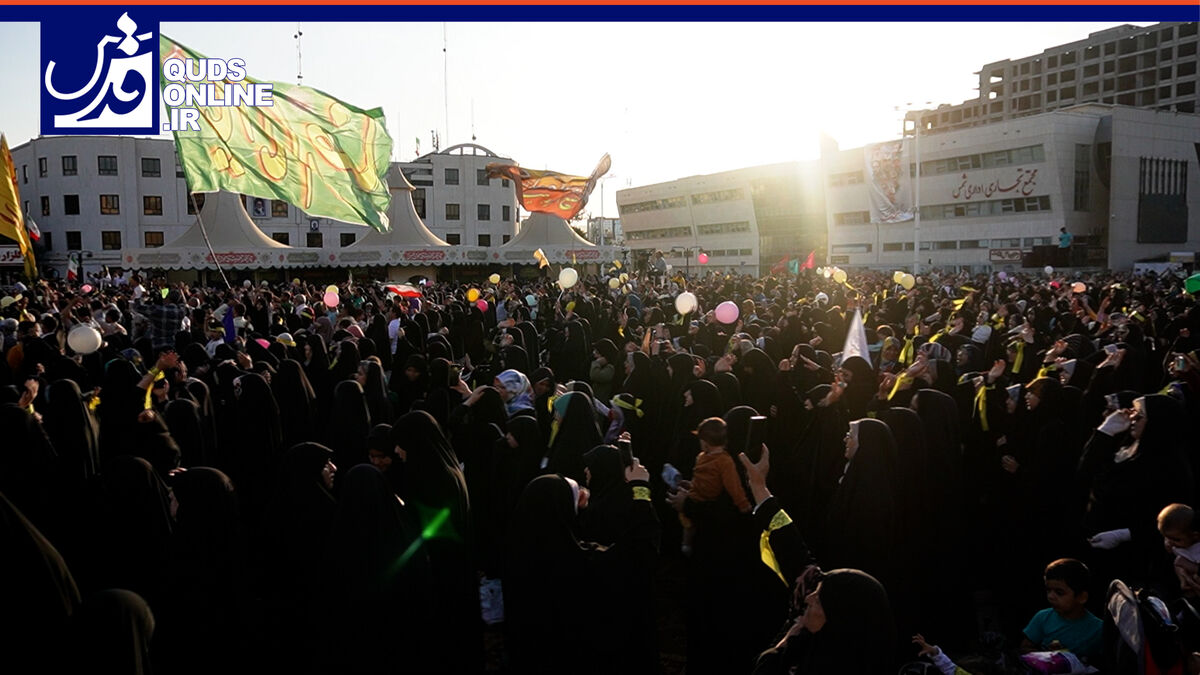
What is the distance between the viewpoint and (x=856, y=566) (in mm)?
3727

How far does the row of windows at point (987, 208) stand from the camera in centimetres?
4256

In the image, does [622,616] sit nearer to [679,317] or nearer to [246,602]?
[246,602]

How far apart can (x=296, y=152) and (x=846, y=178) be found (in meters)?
46.9

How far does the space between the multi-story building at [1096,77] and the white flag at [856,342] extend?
60.6m

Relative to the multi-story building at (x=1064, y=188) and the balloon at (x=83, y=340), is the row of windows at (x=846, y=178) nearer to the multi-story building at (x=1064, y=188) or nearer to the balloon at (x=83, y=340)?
the multi-story building at (x=1064, y=188)

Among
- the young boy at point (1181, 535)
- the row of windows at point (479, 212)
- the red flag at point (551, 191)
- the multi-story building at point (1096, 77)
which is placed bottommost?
the young boy at point (1181, 535)

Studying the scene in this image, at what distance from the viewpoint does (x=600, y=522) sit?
11.4 feet

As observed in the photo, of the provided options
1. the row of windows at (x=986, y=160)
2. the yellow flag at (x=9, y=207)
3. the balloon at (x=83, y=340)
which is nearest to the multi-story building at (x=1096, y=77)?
the row of windows at (x=986, y=160)

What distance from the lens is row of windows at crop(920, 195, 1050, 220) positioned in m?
42.6

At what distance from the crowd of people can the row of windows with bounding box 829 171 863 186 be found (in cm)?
4699

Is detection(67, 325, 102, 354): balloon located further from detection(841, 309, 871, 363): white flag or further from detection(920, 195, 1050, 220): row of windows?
detection(920, 195, 1050, 220): row of windows

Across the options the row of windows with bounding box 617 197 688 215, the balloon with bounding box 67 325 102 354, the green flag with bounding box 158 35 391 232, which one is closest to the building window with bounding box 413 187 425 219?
the row of windows with bounding box 617 197 688 215

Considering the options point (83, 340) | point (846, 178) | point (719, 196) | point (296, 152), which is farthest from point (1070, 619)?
point (719, 196)

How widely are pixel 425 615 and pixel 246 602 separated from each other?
33.8 inches
